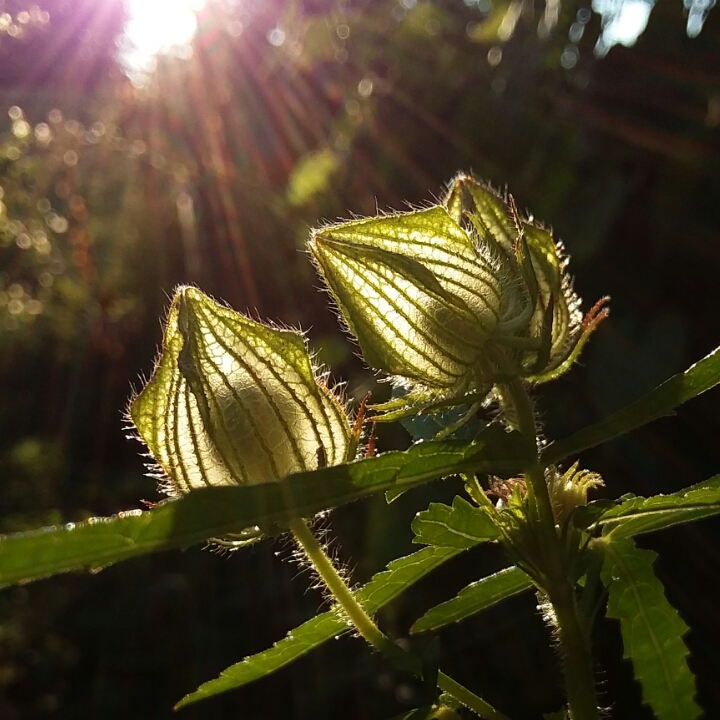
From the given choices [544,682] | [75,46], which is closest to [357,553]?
[544,682]

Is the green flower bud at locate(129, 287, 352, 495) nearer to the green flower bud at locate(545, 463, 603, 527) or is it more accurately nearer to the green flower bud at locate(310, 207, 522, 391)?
the green flower bud at locate(310, 207, 522, 391)

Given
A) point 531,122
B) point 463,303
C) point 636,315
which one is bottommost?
point 463,303

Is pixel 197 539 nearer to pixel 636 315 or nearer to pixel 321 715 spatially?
pixel 636 315

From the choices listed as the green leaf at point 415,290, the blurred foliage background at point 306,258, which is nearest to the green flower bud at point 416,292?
the green leaf at point 415,290

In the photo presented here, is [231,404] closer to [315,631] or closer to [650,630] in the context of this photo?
[315,631]

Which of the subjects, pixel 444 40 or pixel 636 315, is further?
pixel 444 40

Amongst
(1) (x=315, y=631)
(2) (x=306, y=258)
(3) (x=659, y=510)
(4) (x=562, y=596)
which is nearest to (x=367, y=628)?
(1) (x=315, y=631)

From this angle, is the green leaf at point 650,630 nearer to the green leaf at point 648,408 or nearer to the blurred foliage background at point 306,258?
the green leaf at point 648,408

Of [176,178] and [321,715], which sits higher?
[176,178]
